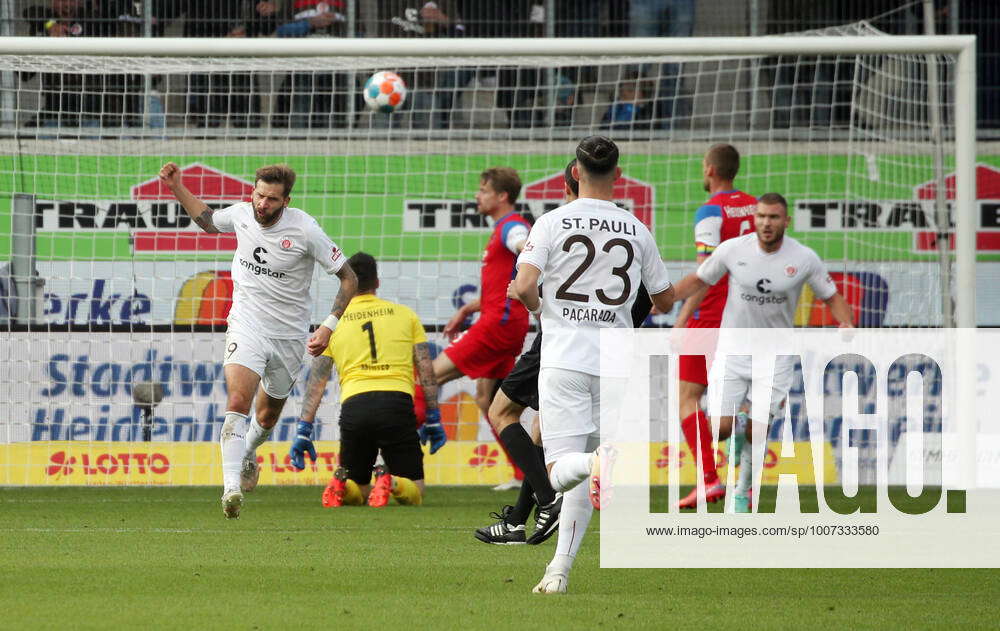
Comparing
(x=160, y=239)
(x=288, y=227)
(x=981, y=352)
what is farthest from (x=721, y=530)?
(x=160, y=239)

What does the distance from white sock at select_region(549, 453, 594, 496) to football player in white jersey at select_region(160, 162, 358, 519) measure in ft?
10.0

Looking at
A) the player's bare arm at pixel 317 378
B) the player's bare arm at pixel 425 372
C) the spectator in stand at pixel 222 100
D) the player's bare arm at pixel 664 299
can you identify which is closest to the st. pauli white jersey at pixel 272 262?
the player's bare arm at pixel 317 378

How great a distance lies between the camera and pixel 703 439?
31.9ft

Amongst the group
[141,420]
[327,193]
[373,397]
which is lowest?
[141,420]

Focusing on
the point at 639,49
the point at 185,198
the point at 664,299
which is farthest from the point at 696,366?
the point at 664,299

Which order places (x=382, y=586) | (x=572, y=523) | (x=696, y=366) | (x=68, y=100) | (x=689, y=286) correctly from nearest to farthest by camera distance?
(x=572, y=523), (x=382, y=586), (x=689, y=286), (x=696, y=366), (x=68, y=100)

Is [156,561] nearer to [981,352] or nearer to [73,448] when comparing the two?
[73,448]

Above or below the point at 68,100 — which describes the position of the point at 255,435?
below

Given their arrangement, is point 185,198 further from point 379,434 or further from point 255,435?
point 379,434

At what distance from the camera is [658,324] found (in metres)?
13.9

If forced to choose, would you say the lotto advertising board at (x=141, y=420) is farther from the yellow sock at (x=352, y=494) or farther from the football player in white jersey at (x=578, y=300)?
the football player in white jersey at (x=578, y=300)

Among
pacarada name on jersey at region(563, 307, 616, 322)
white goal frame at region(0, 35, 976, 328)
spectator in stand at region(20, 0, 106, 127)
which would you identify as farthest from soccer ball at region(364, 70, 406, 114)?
pacarada name on jersey at region(563, 307, 616, 322)

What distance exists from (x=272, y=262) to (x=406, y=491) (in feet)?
7.59

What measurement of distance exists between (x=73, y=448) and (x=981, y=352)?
799 cm
